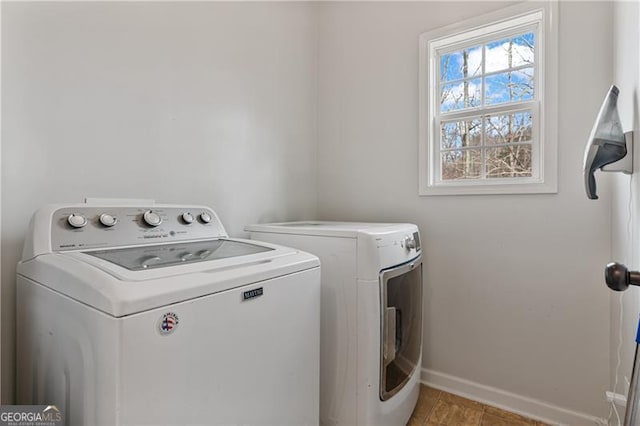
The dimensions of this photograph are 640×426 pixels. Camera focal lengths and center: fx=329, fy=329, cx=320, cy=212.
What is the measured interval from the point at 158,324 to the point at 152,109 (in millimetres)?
1155

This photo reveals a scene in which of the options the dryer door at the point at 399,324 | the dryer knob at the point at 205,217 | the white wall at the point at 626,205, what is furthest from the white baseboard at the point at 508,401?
the dryer knob at the point at 205,217

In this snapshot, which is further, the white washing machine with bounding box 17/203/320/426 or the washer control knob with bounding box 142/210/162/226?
the washer control knob with bounding box 142/210/162/226

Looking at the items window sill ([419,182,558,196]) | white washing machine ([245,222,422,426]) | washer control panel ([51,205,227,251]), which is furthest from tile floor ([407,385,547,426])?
washer control panel ([51,205,227,251])

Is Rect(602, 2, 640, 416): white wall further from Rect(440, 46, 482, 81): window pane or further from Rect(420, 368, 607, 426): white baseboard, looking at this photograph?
Rect(440, 46, 482, 81): window pane

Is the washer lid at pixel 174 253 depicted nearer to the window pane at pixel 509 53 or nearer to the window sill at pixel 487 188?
the window sill at pixel 487 188

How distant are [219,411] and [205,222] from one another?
0.77 meters

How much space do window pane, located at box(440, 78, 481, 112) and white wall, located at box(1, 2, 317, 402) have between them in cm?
98

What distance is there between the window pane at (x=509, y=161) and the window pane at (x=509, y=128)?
47 mm

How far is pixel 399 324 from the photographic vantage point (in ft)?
5.25

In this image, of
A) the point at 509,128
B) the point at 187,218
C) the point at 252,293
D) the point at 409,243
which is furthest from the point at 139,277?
the point at 509,128

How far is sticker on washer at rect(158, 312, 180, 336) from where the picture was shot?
2.38 ft

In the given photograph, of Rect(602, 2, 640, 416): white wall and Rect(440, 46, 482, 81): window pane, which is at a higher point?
Rect(440, 46, 482, 81): window pane

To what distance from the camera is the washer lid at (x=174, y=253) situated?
91cm

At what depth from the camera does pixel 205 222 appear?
1.42 meters
